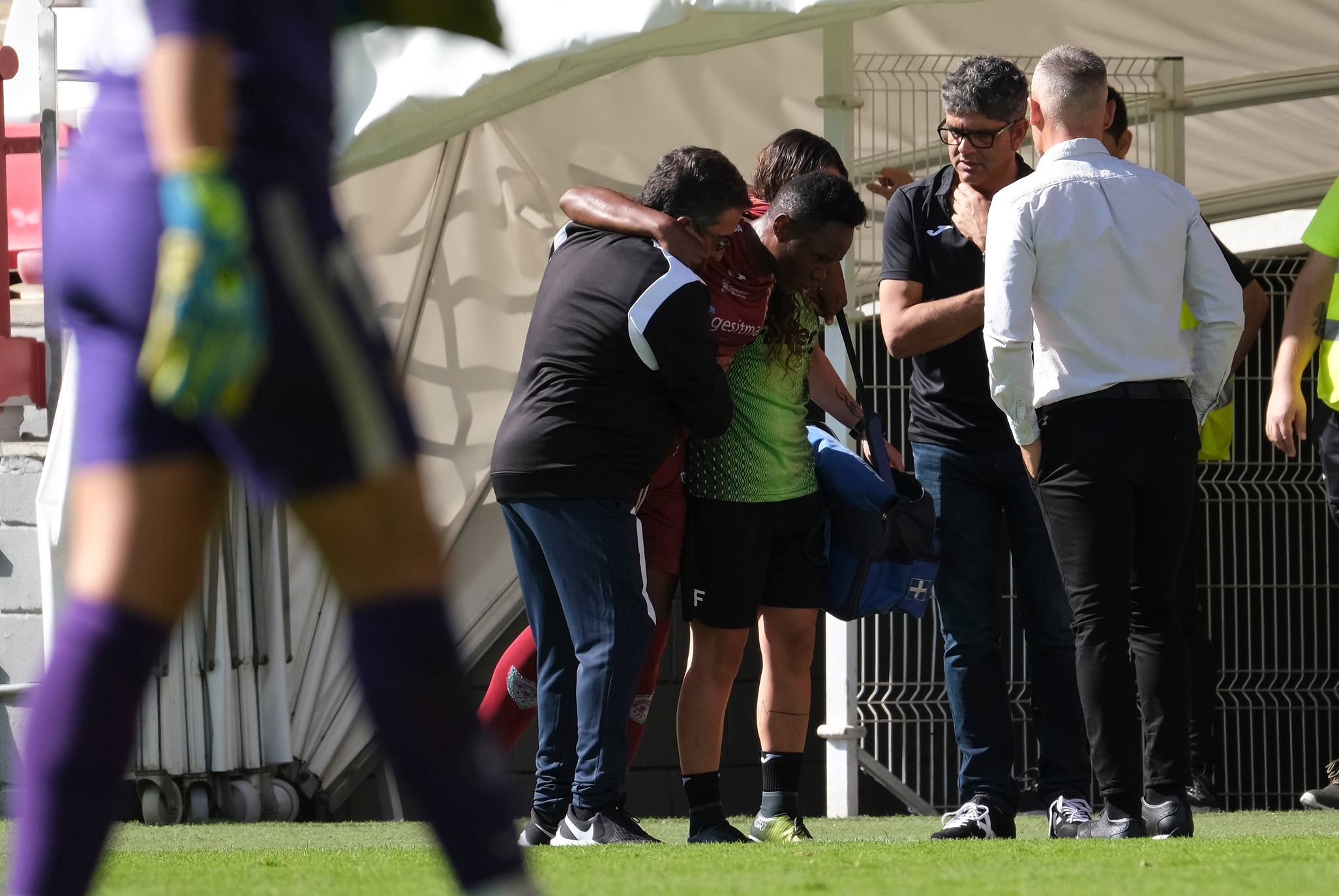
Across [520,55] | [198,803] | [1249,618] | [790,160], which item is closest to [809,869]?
[790,160]

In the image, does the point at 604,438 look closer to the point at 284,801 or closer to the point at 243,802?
the point at 243,802

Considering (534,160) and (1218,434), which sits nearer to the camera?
(1218,434)

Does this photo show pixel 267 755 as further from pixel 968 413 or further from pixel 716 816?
pixel 968 413

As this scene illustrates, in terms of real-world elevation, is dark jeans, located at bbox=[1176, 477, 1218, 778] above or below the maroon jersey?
below

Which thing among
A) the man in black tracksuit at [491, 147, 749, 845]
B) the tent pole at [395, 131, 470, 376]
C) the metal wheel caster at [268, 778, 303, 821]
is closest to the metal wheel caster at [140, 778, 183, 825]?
the metal wheel caster at [268, 778, 303, 821]

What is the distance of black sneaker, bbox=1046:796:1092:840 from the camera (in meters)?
4.06

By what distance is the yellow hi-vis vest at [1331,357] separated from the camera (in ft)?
13.9

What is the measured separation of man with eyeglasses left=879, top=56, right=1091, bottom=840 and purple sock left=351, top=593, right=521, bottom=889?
2.66 m

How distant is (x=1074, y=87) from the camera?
377 cm

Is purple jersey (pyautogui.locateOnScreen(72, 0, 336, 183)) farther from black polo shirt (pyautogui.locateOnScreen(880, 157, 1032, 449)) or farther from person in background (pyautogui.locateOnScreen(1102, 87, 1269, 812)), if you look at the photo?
person in background (pyautogui.locateOnScreen(1102, 87, 1269, 812))

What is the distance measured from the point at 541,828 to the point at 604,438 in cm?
94

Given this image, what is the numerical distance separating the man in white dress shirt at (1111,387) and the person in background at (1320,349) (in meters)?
0.45

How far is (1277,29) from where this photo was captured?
6.40 meters

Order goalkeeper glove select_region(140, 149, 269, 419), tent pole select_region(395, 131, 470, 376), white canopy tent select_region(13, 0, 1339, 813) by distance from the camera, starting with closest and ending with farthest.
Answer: goalkeeper glove select_region(140, 149, 269, 419), white canopy tent select_region(13, 0, 1339, 813), tent pole select_region(395, 131, 470, 376)
